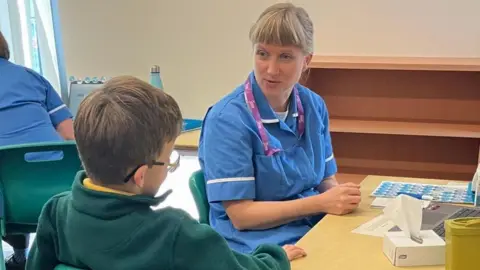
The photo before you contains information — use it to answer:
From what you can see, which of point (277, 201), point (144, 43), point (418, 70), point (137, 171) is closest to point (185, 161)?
point (144, 43)

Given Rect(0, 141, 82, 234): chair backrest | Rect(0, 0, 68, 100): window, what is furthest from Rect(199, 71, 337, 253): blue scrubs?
Rect(0, 0, 68, 100): window

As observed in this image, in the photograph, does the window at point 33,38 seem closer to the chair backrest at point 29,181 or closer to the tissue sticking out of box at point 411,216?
the chair backrest at point 29,181

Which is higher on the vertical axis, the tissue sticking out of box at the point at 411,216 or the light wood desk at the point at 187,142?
the tissue sticking out of box at the point at 411,216

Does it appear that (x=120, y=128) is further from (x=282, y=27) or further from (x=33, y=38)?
(x=33, y=38)

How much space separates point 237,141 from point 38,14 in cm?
297

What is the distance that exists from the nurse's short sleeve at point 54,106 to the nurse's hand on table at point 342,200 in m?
1.62

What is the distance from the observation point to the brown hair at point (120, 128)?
1.09 metres

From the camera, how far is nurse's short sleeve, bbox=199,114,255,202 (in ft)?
5.57

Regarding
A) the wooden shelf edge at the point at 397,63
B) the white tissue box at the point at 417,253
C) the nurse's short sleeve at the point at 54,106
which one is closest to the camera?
the white tissue box at the point at 417,253

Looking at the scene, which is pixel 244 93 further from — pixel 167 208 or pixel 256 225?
pixel 167 208

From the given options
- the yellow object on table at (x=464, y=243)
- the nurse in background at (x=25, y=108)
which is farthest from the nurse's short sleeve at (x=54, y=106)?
the yellow object on table at (x=464, y=243)

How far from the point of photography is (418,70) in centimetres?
321

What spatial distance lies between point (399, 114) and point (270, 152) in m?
1.88

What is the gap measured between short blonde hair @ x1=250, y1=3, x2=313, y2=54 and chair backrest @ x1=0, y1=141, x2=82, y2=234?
0.95 meters
